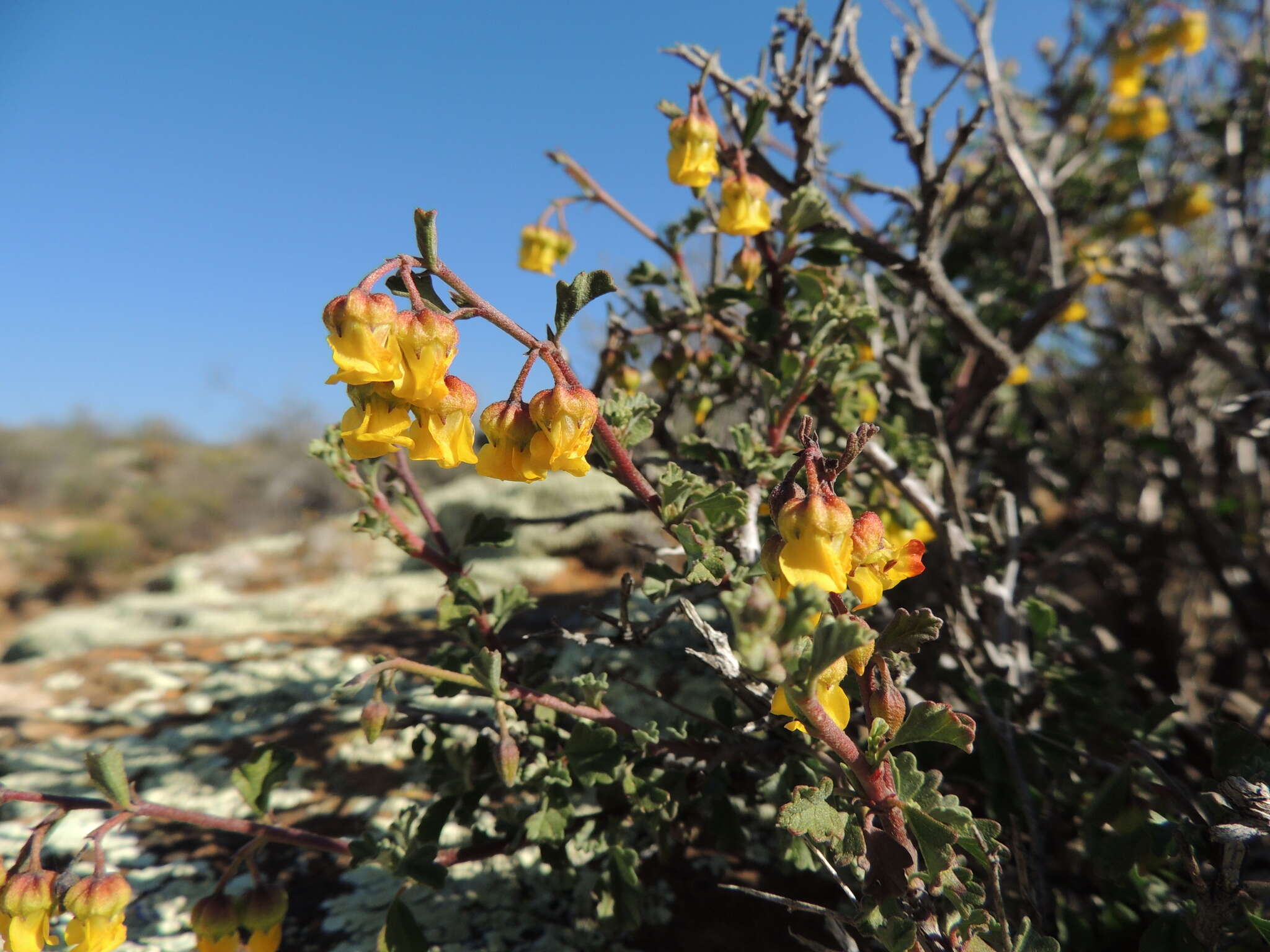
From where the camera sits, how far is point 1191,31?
10.2 feet

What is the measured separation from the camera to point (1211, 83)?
12.2 feet

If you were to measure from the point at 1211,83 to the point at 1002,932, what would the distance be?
4514 millimetres

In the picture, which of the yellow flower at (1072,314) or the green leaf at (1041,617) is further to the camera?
the yellow flower at (1072,314)

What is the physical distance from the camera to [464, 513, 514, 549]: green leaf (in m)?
1.45

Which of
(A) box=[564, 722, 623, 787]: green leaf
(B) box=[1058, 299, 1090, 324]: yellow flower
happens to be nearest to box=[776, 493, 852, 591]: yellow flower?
(A) box=[564, 722, 623, 787]: green leaf

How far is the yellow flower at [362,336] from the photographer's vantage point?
923mm

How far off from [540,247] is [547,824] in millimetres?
1543

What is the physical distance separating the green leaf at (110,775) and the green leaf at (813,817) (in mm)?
976

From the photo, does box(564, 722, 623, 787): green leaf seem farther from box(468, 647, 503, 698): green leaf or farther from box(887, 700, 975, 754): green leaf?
box(887, 700, 975, 754): green leaf

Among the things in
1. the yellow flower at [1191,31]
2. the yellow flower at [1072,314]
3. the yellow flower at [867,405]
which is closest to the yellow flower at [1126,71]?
the yellow flower at [1191,31]

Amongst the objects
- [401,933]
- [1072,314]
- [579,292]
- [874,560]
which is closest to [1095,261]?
[1072,314]

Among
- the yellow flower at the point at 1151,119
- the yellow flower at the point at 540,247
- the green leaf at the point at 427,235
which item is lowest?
the green leaf at the point at 427,235

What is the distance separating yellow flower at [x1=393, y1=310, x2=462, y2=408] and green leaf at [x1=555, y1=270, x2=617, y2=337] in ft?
0.46

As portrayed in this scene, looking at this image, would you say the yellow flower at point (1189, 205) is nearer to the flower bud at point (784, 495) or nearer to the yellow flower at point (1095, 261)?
the yellow flower at point (1095, 261)
